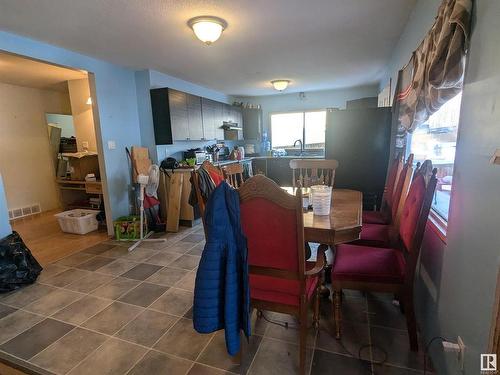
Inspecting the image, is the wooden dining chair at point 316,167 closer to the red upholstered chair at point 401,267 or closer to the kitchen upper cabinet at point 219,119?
the red upholstered chair at point 401,267

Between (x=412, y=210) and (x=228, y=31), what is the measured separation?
2273 millimetres

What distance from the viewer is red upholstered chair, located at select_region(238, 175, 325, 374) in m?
1.19

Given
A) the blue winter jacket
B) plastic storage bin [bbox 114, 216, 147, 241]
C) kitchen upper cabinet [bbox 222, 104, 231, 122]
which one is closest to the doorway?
plastic storage bin [bbox 114, 216, 147, 241]

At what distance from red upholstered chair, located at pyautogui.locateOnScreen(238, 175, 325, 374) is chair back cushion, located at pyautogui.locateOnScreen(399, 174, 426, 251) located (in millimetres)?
533

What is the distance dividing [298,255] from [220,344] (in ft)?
2.94

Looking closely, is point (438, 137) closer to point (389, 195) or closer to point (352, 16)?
point (389, 195)

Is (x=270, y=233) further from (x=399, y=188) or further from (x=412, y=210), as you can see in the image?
(x=399, y=188)

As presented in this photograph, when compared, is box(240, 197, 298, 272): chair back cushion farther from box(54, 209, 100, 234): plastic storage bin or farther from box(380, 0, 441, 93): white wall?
box(54, 209, 100, 234): plastic storage bin

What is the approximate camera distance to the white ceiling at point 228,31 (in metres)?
2.08

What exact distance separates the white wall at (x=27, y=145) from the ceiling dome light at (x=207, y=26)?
13.8 ft

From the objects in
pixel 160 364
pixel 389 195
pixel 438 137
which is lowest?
pixel 160 364

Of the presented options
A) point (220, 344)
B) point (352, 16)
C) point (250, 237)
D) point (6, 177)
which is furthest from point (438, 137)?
point (6, 177)

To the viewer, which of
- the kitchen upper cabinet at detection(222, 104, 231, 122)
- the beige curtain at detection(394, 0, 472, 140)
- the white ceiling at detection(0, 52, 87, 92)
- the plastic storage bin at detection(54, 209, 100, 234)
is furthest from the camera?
the kitchen upper cabinet at detection(222, 104, 231, 122)

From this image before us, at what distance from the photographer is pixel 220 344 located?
5.45 feet
